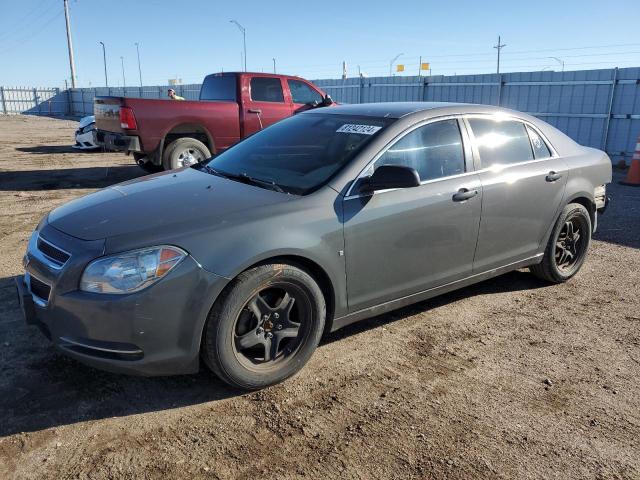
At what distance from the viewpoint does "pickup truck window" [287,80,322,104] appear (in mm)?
10758

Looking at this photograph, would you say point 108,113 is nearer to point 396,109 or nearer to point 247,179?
point 247,179

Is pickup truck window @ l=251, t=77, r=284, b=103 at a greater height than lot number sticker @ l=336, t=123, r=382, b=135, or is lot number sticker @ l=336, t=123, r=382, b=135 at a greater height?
pickup truck window @ l=251, t=77, r=284, b=103

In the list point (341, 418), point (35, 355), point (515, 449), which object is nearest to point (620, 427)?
point (515, 449)

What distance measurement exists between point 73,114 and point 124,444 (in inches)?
1718

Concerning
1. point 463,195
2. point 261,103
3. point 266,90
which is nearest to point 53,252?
point 463,195

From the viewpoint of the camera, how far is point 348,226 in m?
3.37

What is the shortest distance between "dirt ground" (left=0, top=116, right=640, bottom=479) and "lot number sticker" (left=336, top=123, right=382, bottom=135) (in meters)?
1.47

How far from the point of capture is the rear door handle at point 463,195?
392cm

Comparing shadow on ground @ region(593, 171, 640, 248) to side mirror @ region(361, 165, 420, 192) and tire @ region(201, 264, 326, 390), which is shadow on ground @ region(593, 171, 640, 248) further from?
tire @ region(201, 264, 326, 390)

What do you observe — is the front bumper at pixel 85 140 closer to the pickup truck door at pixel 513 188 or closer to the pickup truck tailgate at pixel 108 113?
the pickup truck tailgate at pixel 108 113

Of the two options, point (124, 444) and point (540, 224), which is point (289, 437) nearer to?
point (124, 444)

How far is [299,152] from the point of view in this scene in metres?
3.96

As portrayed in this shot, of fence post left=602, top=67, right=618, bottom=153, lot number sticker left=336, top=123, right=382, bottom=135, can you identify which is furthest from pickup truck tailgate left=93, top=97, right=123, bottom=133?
fence post left=602, top=67, right=618, bottom=153

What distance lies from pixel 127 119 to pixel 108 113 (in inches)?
23.1
